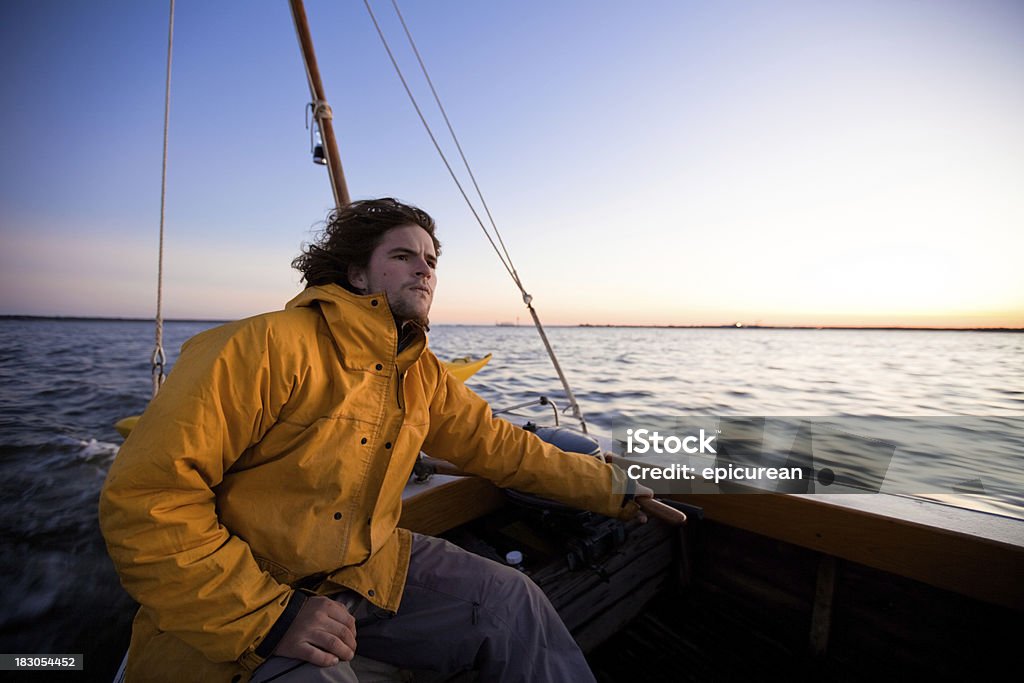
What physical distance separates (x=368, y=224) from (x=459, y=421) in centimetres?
86

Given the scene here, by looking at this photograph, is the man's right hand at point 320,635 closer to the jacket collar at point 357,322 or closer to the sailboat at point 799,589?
the jacket collar at point 357,322

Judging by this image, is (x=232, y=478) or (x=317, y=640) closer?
(x=317, y=640)

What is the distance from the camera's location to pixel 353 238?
1.66 metres

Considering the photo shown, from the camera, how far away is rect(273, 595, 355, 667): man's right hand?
1.00 metres

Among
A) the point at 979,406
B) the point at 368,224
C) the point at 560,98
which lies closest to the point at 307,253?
the point at 368,224

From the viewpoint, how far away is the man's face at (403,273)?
151 cm

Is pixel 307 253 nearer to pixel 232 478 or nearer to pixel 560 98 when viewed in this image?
pixel 232 478

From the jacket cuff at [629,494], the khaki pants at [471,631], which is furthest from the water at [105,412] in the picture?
the jacket cuff at [629,494]

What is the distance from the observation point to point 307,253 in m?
1.78

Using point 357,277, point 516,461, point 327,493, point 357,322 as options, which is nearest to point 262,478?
point 327,493

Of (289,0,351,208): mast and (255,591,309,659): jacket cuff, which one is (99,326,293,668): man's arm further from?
(289,0,351,208): mast

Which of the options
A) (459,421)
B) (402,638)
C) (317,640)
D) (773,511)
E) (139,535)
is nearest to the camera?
(139,535)

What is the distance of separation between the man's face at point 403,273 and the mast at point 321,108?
2.42 meters

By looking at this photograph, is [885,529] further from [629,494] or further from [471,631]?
[471,631]
